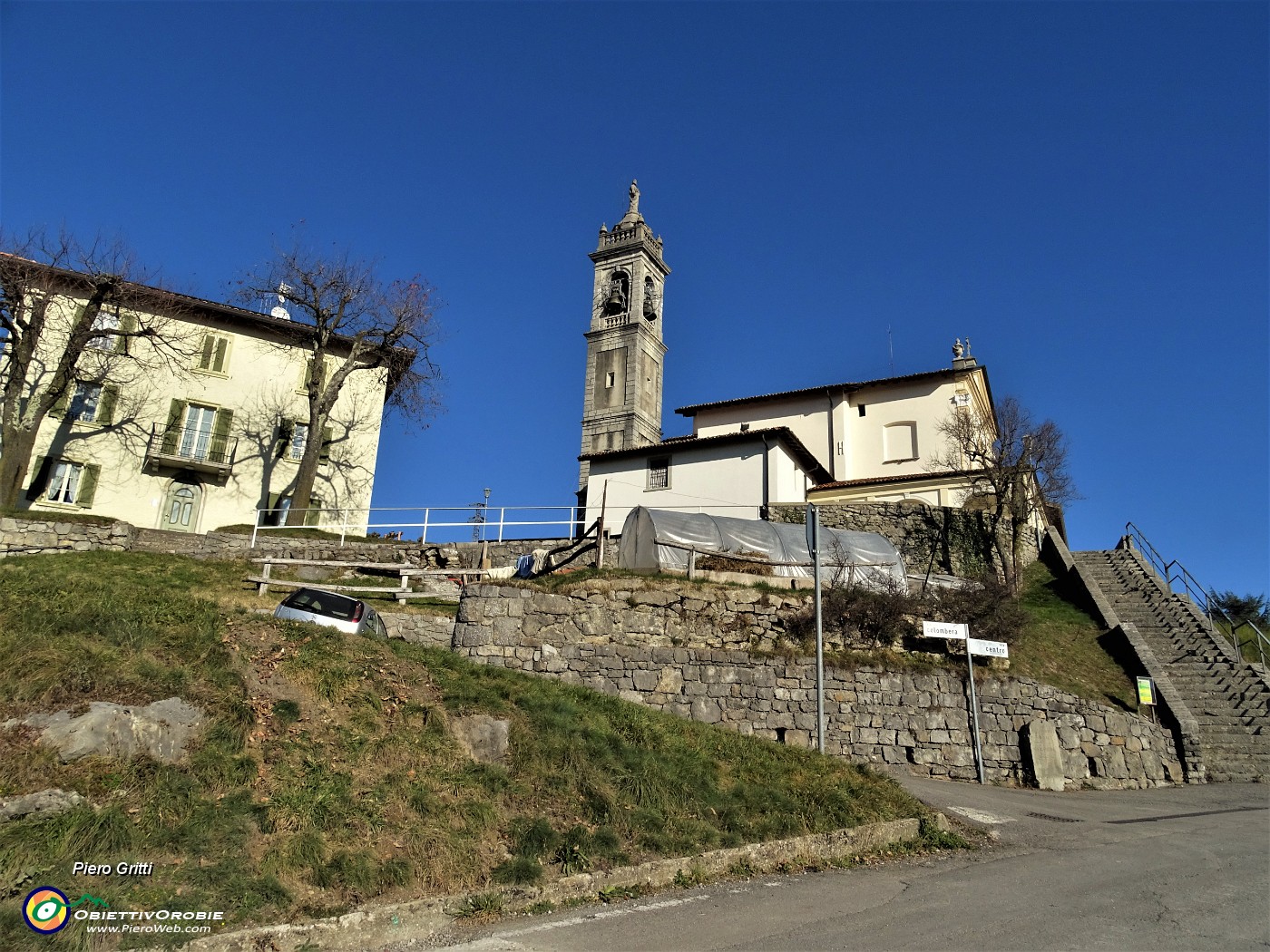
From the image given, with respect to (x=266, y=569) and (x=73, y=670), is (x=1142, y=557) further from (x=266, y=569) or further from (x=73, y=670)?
(x=73, y=670)

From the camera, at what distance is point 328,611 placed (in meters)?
14.6

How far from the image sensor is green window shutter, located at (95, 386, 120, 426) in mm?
30375

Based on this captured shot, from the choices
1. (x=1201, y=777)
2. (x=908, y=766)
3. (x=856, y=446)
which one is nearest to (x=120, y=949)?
(x=908, y=766)

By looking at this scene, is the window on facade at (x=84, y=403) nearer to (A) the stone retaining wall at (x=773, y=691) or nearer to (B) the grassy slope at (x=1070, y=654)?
(A) the stone retaining wall at (x=773, y=691)

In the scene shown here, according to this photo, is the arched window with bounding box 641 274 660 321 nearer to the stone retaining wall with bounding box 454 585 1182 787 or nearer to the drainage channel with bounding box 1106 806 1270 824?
the stone retaining wall with bounding box 454 585 1182 787

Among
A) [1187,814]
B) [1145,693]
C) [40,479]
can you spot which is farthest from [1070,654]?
[40,479]

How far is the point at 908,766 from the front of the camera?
15922mm

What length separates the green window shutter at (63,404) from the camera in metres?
29.4

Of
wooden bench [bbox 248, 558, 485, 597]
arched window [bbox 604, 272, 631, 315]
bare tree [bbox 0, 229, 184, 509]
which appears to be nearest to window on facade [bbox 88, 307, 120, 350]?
bare tree [bbox 0, 229, 184, 509]

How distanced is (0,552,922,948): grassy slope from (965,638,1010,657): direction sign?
523 cm

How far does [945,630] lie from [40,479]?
29.1 metres

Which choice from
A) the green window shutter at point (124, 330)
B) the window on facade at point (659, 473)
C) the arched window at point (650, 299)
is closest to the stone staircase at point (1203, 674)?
the window on facade at point (659, 473)

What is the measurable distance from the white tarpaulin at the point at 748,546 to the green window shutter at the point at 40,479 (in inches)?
831

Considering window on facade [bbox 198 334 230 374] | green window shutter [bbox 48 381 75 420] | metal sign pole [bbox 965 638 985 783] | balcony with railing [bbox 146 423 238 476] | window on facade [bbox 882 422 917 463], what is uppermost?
window on facade [bbox 198 334 230 374]
